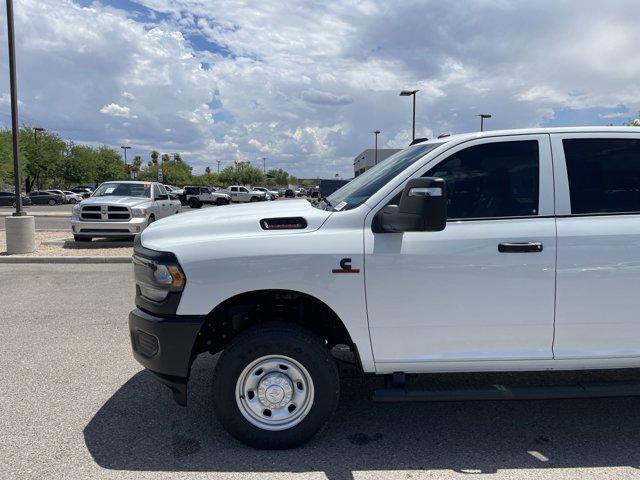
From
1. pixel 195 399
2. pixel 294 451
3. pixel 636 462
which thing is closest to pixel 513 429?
pixel 636 462

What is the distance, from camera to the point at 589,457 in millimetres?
3148

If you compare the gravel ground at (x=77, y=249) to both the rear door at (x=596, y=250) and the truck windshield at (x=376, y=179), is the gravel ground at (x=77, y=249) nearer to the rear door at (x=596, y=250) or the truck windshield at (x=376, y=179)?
the truck windshield at (x=376, y=179)

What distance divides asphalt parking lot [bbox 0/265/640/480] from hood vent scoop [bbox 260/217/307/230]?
142 centimetres

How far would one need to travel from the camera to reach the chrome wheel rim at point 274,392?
311 cm

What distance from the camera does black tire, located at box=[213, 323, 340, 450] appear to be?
3062 mm

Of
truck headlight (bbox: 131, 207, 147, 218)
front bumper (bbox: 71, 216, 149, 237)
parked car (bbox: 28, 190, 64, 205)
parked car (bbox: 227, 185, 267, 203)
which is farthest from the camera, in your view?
parked car (bbox: 227, 185, 267, 203)

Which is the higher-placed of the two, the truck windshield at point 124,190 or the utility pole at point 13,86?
the utility pole at point 13,86

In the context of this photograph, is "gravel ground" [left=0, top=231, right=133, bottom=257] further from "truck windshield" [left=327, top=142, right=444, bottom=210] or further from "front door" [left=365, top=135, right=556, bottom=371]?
"front door" [left=365, top=135, right=556, bottom=371]

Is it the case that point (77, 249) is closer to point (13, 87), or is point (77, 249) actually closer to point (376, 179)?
point (13, 87)

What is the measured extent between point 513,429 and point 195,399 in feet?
7.87

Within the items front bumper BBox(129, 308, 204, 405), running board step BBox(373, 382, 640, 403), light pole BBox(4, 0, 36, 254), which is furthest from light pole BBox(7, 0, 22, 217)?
running board step BBox(373, 382, 640, 403)

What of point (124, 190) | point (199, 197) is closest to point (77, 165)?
point (199, 197)

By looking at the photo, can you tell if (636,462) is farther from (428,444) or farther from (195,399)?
(195,399)

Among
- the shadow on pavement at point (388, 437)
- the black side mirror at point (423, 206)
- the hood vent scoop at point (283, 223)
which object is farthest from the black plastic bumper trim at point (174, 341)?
the black side mirror at point (423, 206)
